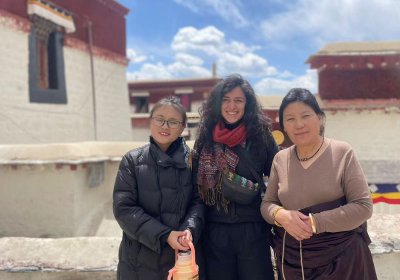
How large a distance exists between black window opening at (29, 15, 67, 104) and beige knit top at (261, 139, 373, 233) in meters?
7.44

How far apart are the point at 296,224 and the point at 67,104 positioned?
8.54m

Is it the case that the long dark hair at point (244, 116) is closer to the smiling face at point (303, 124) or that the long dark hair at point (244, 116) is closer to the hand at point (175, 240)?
the smiling face at point (303, 124)

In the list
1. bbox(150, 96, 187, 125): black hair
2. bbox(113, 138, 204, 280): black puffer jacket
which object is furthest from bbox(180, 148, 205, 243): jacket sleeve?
bbox(150, 96, 187, 125): black hair

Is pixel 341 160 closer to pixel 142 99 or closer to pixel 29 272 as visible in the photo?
pixel 29 272

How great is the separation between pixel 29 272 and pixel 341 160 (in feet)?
6.26

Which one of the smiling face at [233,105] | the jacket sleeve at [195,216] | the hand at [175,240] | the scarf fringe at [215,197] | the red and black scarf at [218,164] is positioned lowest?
the hand at [175,240]

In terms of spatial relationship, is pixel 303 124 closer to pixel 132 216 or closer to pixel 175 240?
pixel 175 240

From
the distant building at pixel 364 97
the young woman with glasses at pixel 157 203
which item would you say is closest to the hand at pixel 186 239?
the young woman with glasses at pixel 157 203

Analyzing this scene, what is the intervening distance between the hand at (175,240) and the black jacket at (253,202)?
261mm

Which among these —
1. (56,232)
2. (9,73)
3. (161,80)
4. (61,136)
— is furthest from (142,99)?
(56,232)

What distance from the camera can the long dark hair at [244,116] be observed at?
2.00 m

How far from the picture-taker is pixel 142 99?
19.2m

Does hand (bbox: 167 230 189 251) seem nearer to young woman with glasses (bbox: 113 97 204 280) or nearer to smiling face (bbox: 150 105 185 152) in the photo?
young woman with glasses (bbox: 113 97 204 280)

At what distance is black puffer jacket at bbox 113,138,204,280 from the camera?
1.80 meters
